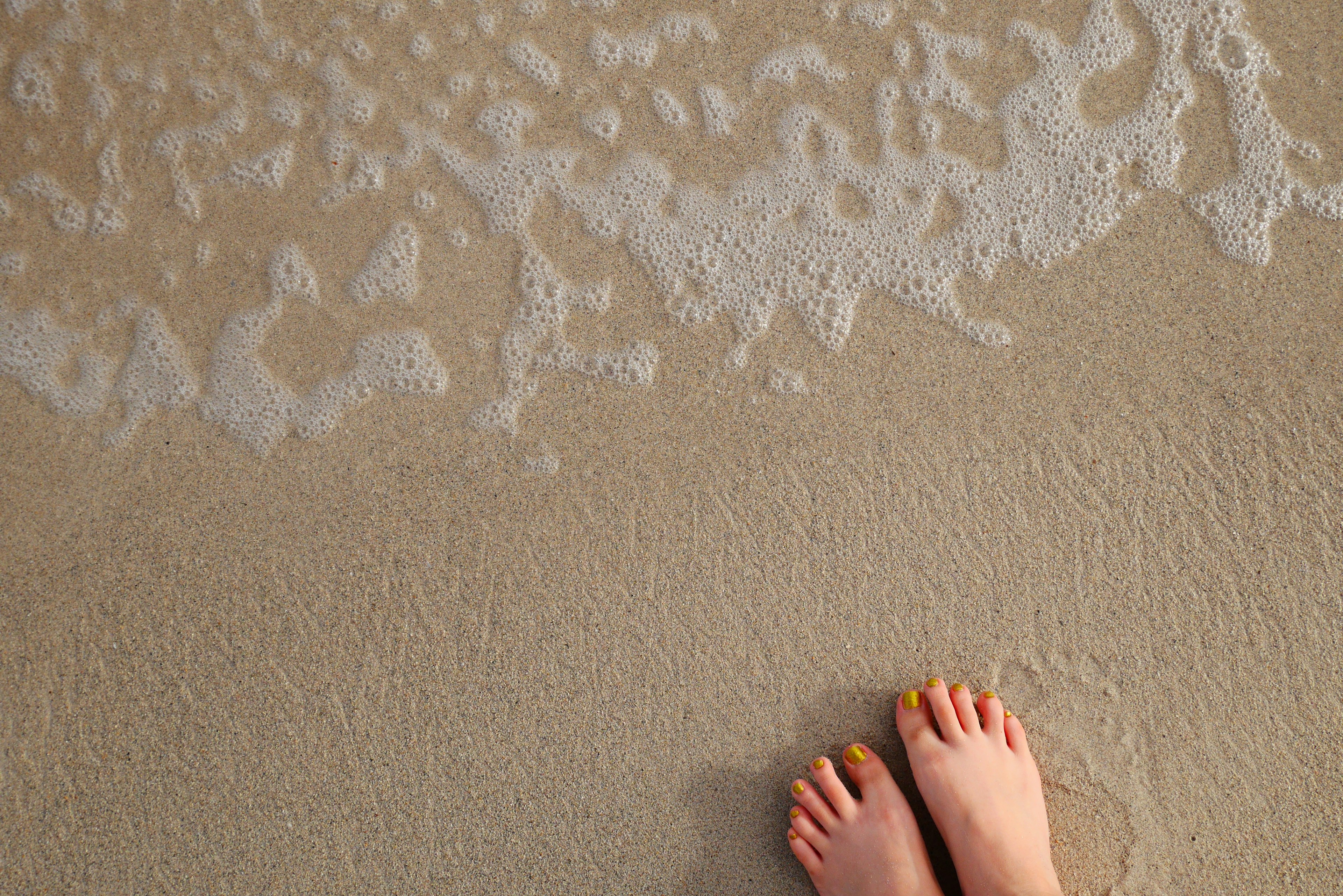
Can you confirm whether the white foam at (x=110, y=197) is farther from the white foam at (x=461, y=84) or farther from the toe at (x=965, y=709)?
the toe at (x=965, y=709)

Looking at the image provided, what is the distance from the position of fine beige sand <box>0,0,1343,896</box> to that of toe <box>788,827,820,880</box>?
0.15 feet

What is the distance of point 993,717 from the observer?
137cm

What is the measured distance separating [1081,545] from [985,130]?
0.83 metres

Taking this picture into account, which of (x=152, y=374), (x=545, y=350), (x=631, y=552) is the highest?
(x=152, y=374)

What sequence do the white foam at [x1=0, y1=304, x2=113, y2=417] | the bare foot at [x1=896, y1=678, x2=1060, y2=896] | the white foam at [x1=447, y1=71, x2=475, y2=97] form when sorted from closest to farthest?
the bare foot at [x1=896, y1=678, x2=1060, y2=896], the white foam at [x1=0, y1=304, x2=113, y2=417], the white foam at [x1=447, y1=71, x2=475, y2=97]

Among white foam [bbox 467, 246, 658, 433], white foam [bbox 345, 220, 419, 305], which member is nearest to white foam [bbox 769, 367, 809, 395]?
white foam [bbox 467, 246, 658, 433]

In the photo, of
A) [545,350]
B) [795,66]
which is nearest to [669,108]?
[795,66]

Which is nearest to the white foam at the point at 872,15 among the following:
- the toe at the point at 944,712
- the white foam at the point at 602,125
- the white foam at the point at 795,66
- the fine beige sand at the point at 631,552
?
the white foam at the point at 795,66

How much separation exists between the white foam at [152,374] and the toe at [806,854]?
1.35 meters

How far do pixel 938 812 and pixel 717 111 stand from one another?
54.1 inches

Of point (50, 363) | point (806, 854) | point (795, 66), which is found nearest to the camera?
point (806, 854)

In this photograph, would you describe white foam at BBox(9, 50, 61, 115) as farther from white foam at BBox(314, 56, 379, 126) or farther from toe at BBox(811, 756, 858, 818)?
toe at BBox(811, 756, 858, 818)

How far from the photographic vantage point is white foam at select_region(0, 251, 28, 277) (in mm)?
1469

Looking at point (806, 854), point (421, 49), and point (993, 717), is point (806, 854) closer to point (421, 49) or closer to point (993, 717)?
point (993, 717)
